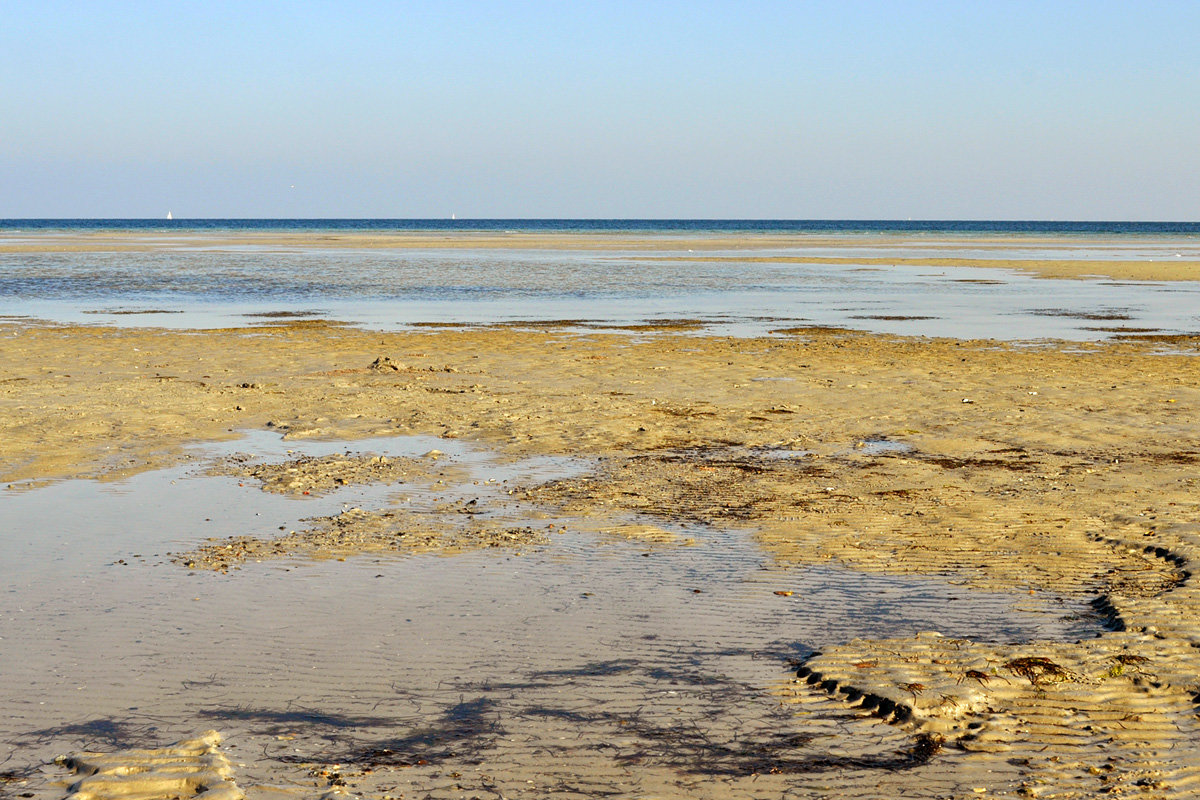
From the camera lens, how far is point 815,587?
715 cm

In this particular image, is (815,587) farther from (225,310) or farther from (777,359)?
(225,310)

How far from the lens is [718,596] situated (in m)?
6.97

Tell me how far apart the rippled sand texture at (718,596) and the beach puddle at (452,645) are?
24 mm

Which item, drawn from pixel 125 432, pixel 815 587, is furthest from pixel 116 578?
pixel 125 432

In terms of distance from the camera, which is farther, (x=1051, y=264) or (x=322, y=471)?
(x=1051, y=264)

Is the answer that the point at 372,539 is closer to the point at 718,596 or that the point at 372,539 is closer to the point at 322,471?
the point at 322,471

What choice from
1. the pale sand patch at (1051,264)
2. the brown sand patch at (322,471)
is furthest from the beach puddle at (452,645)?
the pale sand patch at (1051,264)

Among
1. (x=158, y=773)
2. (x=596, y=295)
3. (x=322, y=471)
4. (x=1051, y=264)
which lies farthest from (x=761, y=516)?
(x=1051, y=264)

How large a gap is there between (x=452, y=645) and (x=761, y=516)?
136 inches

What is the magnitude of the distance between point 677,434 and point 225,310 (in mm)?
18416

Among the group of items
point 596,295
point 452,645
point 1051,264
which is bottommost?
point 452,645

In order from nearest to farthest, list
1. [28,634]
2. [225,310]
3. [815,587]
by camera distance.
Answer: [28,634] < [815,587] < [225,310]

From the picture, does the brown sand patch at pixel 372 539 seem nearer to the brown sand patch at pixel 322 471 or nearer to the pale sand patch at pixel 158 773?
the brown sand patch at pixel 322 471

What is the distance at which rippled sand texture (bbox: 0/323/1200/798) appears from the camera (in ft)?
15.8
